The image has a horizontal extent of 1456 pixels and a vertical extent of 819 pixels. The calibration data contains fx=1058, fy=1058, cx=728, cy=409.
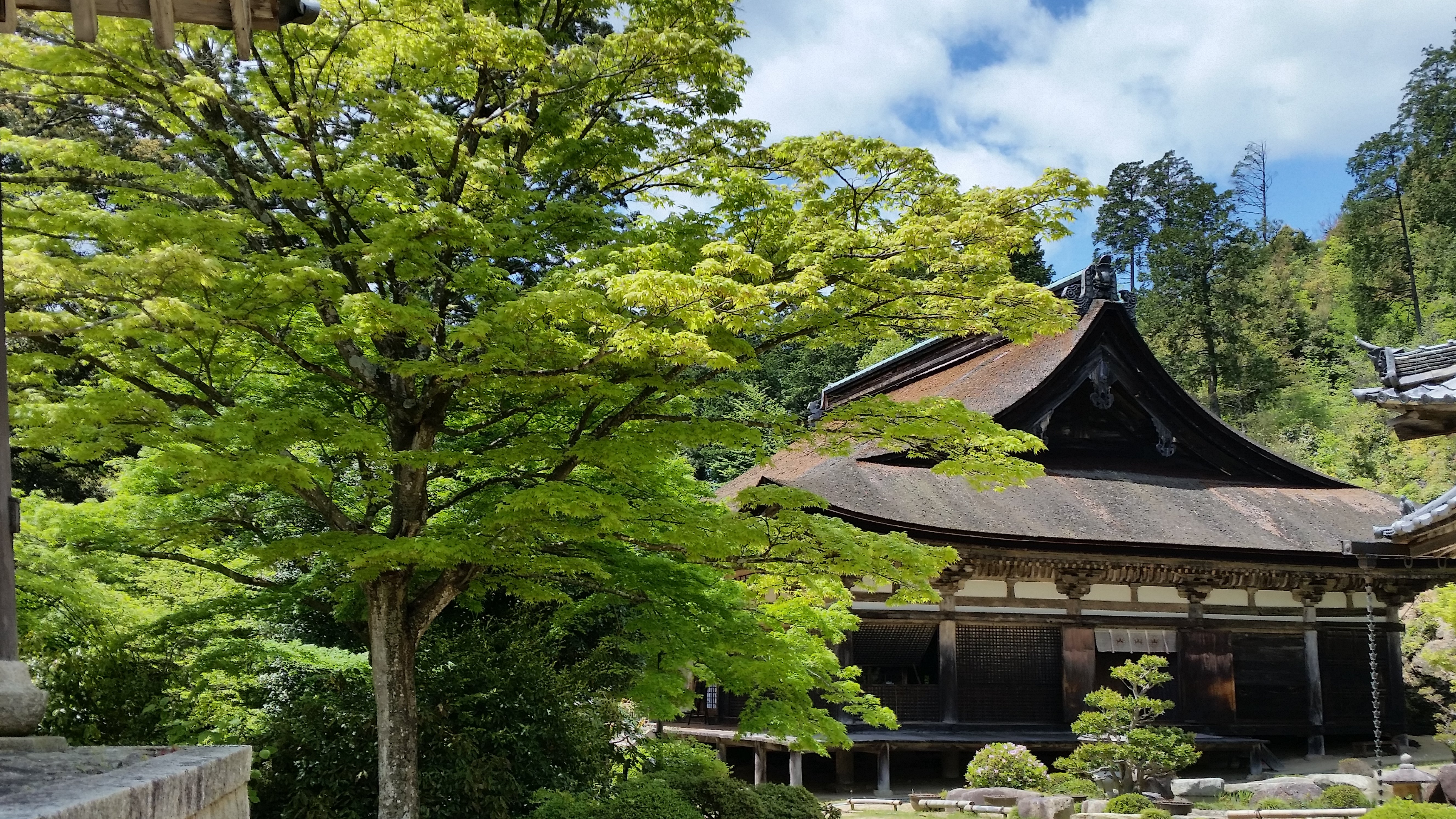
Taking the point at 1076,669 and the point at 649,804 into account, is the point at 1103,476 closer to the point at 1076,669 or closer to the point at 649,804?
the point at 1076,669

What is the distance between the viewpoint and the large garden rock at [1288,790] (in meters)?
14.7

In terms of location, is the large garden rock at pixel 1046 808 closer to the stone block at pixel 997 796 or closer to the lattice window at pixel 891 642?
the stone block at pixel 997 796

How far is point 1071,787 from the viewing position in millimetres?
14039

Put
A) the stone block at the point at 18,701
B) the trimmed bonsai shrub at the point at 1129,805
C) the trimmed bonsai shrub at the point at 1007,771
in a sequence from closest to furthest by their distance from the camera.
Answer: the stone block at the point at 18,701, the trimmed bonsai shrub at the point at 1129,805, the trimmed bonsai shrub at the point at 1007,771

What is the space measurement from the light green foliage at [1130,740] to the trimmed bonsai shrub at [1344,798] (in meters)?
1.61

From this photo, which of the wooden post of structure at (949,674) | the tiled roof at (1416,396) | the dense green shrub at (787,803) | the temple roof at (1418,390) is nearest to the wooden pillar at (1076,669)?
the wooden post of structure at (949,674)

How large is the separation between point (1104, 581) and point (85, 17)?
17019 millimetres

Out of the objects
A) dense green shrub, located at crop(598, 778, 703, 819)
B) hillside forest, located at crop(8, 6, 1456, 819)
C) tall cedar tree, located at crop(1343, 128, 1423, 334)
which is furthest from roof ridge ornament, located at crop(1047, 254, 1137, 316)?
tall cedar tree, located at crop(1343, 128, 1423, 334)

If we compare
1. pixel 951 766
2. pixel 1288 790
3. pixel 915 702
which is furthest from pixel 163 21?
pixel 951 766

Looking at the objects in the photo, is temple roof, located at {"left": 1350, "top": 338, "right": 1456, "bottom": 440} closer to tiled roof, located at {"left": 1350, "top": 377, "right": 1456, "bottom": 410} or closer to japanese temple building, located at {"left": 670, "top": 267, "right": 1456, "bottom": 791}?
tiled roof, located at {"left": 1350, "top": 377, "right": 1456, "bottom": 410}

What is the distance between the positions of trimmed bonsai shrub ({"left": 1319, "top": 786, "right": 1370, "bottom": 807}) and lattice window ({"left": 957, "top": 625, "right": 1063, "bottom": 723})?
14.1ft

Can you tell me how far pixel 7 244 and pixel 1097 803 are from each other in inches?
514

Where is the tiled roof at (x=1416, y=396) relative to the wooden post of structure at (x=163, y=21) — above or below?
below

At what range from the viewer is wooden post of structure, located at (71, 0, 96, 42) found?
A: 455 cm
